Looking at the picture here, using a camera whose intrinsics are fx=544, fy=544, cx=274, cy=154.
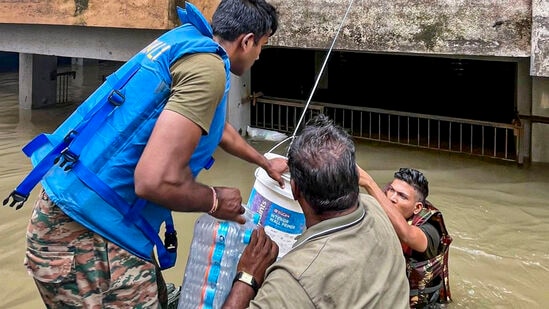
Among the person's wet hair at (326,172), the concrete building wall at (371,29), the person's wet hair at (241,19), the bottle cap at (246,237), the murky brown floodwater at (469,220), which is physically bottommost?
the murky brown floodwater at (469,220)

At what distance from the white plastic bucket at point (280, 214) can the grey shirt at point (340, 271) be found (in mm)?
505

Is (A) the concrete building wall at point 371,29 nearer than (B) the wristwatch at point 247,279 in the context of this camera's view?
No

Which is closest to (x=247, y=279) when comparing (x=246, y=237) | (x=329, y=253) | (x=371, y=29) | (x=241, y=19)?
(x=246, y=237)

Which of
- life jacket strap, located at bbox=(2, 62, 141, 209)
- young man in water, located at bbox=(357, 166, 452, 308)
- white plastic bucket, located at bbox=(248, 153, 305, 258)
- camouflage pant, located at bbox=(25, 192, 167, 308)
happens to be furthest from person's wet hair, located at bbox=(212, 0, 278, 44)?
young man in water, located at bbox=(357, 166, 452, 308)

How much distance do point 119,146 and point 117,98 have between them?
0.16 metres

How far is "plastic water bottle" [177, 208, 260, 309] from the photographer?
1.87 metres

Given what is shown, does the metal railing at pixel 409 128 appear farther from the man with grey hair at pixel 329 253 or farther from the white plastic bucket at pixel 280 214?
the man with grey hair at pixel 329 253

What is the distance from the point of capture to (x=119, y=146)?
1.77 metres

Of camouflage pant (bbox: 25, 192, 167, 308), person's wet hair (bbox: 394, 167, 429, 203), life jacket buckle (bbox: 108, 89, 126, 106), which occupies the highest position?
life jacket buckle (bbox: 108, 89, 126, 106)

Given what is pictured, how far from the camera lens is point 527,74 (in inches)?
231

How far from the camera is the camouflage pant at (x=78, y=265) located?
1874 millimetres

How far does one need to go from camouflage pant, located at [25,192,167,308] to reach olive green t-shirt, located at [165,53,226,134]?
22.4 inches

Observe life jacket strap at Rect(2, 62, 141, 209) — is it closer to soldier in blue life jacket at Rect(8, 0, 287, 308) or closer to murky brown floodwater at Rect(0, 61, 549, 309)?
soldier in blue life jacket at Rect(8, 0, 287, 308)

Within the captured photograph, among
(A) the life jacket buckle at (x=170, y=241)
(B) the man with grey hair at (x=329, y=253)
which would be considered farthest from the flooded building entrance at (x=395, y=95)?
(B) the man with grey hair at (x=329, y=253)
